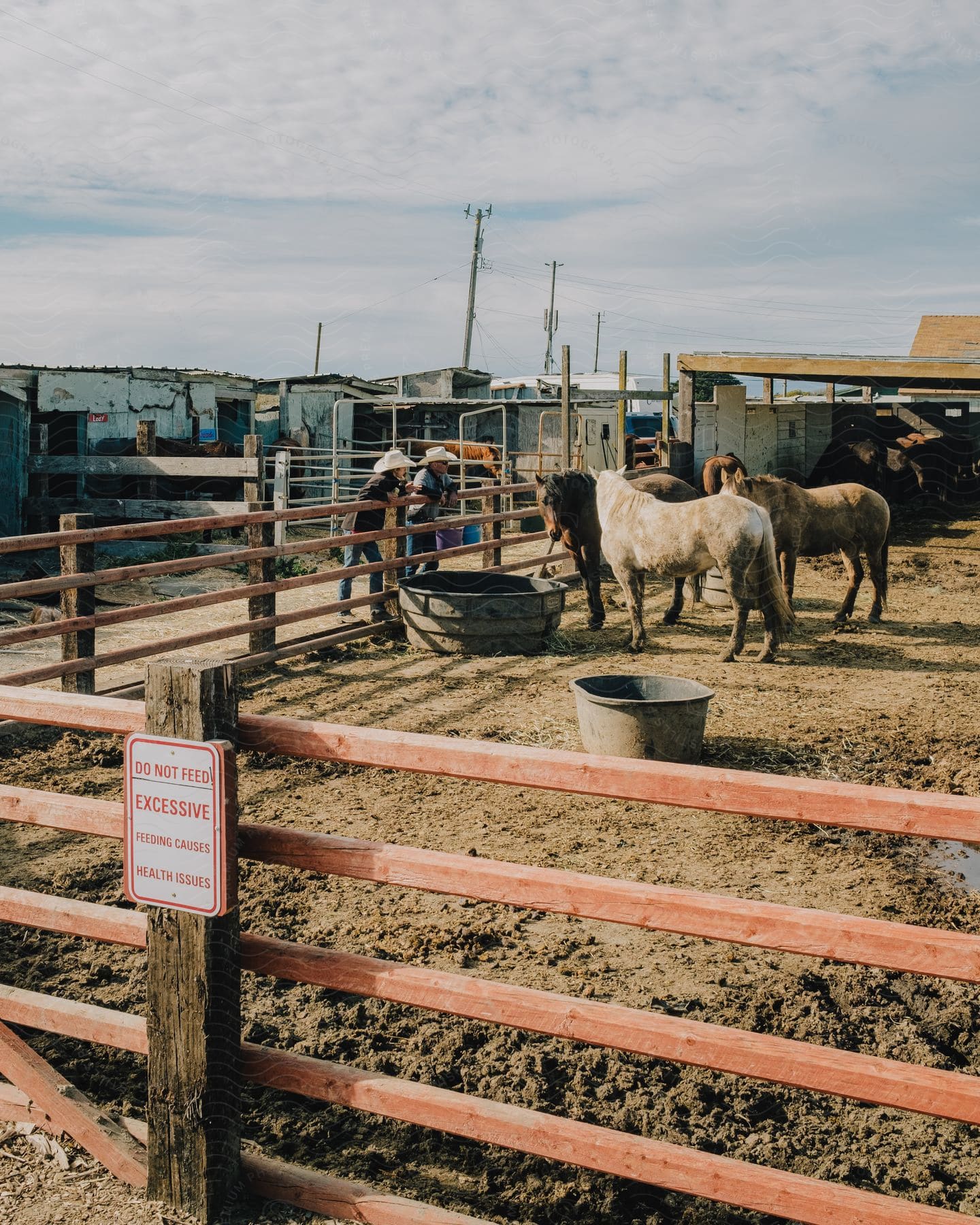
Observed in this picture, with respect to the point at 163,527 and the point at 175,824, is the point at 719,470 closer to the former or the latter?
the point at 163,527

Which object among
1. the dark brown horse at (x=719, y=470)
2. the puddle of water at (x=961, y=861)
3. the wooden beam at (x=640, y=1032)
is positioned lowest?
the puddle of water at (x=961, y=861)

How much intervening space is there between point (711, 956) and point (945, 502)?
1576cm

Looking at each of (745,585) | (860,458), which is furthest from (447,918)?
(860,458)

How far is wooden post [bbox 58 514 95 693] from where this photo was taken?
22.0ft

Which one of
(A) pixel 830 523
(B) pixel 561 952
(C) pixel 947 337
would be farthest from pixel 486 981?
(C) pixel 947 337

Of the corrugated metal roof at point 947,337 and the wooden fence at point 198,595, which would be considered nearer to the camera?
the wooden fence at point 198,595

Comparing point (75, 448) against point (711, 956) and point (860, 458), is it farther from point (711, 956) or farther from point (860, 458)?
point (711, 956)

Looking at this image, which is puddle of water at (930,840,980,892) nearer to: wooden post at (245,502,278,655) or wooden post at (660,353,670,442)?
wooden post at (245,502,278,655)

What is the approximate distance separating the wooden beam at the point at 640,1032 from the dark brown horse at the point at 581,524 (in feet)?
26.1

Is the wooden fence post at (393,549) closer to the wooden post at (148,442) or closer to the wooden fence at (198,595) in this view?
the wooden fence at (198,595)

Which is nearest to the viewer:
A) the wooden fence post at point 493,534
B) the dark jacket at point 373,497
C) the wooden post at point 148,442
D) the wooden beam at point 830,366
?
the dark jacket at point 373,497

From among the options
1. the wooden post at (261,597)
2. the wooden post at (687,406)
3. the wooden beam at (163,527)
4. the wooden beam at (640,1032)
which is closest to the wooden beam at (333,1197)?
the wooden beam at (640,1032)

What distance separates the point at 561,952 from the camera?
391 cm

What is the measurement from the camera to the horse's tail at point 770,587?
8.77 m
